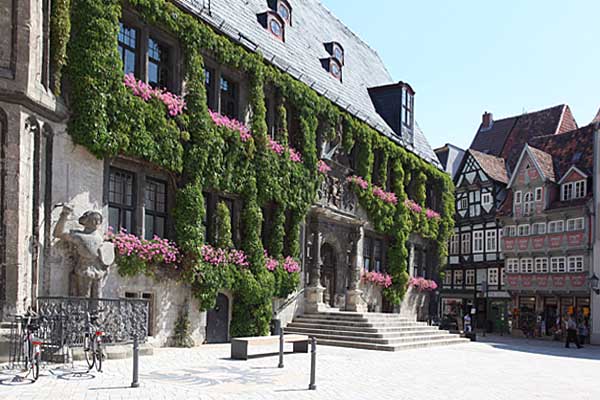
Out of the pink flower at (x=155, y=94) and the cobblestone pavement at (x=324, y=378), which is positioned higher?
the pink flower at (x=155, y=94)

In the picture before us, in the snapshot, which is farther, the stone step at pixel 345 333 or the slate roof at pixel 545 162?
the slate roof at pixel 545 162

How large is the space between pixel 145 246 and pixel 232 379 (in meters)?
5.40

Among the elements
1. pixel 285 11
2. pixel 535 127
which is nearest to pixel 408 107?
pixel 285 11

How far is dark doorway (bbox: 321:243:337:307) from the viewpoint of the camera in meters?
25.5

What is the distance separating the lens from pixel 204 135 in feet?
59.4

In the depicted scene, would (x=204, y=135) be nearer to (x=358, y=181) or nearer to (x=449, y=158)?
(x=358, y=181)

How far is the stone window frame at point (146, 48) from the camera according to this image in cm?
1672

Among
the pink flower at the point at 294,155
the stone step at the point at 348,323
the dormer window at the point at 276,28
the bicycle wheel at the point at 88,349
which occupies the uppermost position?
the dormer window at the point at 276,28

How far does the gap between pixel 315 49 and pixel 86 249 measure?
52.2 ft

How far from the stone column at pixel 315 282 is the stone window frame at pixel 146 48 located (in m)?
8.46

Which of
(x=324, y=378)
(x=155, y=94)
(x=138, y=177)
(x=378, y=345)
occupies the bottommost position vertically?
(x=378, y=345)

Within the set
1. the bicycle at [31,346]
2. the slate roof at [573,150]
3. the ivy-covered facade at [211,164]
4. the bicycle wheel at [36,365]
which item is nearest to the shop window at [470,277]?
the slate roof at [573,150]

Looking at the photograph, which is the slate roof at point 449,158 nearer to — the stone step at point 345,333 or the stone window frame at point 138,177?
the stone step at point 345,333

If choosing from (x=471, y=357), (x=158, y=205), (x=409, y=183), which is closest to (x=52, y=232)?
(x=158, y=205)
